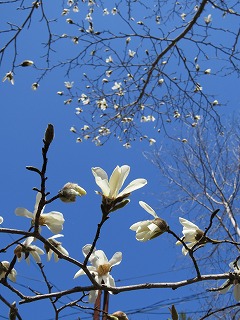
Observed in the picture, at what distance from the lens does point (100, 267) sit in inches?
43.4

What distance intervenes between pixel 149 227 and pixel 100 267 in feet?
0.65

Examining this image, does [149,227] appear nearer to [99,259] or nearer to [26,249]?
[99,259]

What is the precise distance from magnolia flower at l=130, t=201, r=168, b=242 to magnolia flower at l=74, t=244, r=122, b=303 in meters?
0.14

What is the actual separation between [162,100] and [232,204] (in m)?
2.35

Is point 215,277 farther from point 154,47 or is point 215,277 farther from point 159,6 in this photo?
point 159,6

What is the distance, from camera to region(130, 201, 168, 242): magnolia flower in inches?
39.3

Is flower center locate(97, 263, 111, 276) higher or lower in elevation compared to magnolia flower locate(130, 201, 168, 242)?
lower

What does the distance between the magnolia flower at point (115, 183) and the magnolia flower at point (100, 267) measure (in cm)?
24

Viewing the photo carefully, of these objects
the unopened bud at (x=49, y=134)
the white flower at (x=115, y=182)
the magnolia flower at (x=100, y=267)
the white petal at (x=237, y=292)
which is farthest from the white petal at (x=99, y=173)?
the white petal at (x=237, y=292)

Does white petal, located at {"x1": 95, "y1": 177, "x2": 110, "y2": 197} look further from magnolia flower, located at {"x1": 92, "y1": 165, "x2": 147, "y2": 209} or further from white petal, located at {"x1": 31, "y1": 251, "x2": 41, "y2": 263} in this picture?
white petal, located at {"x1": 31, "y1": 251, "x2": 41, "y2": 263}

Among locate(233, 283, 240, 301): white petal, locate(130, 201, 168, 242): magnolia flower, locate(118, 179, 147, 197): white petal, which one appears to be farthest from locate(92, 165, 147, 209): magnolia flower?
locate(233, 283, 240, 301): white petal

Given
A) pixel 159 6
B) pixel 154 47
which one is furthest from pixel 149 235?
pixel 159 6

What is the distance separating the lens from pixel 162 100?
12.8 feet

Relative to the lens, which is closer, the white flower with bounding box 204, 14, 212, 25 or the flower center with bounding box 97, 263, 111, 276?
the flower center with bounding box 97, 263, 111, 276
